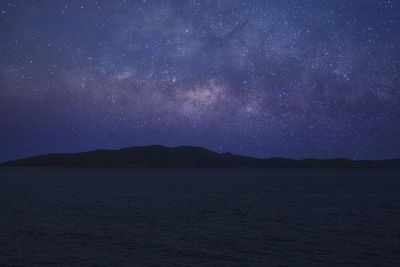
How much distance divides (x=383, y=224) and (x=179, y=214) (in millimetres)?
25089

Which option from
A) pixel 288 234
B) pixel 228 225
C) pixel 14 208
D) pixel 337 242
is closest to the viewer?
pixel 337 242

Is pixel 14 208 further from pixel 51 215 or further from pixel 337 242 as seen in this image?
pixel 337 242

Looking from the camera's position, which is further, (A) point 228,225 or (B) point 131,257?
(A) point 228,225

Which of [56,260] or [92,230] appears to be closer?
[56,260]

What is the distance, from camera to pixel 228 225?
46125 millimetres

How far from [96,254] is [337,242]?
67.9 ft

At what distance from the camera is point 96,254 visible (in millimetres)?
31297

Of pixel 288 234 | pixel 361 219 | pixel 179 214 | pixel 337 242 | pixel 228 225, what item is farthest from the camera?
pixel 179 214

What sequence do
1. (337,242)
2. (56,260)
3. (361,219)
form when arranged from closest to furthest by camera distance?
(56,260), (337,242), (361,219)

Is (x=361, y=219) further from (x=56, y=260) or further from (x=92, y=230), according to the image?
(x=56, y=260)

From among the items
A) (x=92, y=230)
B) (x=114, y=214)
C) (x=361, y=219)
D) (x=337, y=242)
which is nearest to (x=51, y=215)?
(x=114, y=214)

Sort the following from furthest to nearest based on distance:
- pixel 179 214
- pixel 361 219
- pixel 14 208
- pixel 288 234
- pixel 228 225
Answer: pixel 14 208 → pixel 179 214 → pixel 361 219 → pixel 228 225 → pixel 288 234

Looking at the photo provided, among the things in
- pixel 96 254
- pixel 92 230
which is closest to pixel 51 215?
pixel 92 230

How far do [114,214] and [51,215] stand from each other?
7.93 meters
